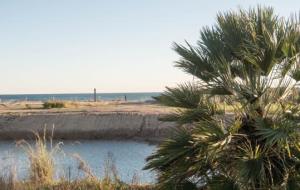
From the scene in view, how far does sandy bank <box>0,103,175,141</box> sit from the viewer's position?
2740 centimetres

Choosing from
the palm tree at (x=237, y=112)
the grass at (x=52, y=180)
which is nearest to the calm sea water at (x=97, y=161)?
the grass at (x=52, y=180)

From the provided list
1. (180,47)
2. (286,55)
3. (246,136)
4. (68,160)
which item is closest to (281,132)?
(246,136)

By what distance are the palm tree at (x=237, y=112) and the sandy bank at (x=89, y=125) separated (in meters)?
17.8

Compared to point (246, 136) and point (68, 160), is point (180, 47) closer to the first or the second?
point (246, 136)

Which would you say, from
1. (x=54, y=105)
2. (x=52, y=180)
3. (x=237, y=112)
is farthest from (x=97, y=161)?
(x=54, y=105)

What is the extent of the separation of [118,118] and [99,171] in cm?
1643

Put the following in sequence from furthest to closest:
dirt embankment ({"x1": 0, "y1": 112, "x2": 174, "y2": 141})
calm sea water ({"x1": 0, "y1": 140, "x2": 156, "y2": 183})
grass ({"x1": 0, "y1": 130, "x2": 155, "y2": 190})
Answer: dirt embankment ({"x1": 0, "y1": 112, "x2": 174, "y2": 141}) < calm sea water ({"x1": 0, "y1": 140, "x2": 156, "y2": 183}) < grass ({"x1": 0, "y1": 130, "x2": 155, "y2": 190})

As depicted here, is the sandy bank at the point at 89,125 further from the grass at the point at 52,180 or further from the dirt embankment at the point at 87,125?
the grass at the point at 52,180

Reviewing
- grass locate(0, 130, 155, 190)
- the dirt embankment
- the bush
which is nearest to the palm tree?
grass locate(0, 130, 155, 190)

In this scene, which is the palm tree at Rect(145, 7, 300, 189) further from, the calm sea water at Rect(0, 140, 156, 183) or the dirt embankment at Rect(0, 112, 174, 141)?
the dirt embankment at Rect(0, 112, 174, 141)

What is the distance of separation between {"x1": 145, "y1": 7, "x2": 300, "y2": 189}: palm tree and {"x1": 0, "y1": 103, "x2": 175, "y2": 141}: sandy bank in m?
17.8

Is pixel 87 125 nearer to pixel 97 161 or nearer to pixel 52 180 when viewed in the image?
pixel 97 161

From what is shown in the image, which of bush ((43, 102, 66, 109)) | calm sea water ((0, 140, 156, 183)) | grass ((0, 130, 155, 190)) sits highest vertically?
bush ((43, 102, 66, 109))

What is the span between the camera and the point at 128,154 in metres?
18.8
